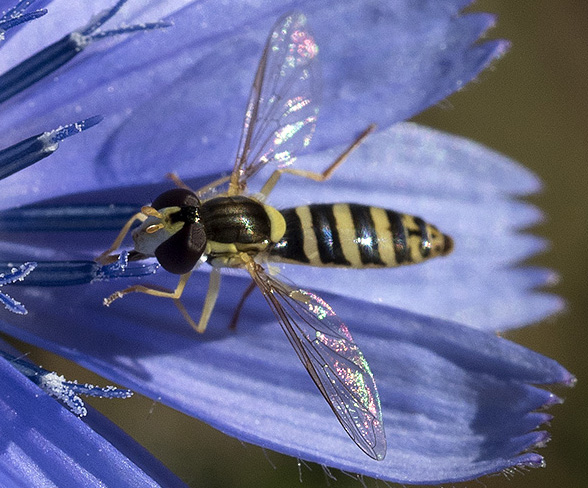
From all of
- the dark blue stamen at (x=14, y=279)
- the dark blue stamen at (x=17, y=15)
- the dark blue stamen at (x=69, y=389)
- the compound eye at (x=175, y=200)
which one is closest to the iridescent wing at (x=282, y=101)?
the compound eye at (x=175, y=200)

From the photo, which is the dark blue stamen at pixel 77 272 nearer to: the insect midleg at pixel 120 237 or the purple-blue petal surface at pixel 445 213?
the insect midleg at pixel 120 237

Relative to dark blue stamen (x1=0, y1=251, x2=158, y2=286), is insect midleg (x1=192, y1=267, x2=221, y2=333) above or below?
below

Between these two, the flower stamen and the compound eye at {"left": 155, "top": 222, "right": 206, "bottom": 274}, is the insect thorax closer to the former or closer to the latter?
the compound eye at {"left": 155, "top": 222, "right": 206, "bottom": 274}

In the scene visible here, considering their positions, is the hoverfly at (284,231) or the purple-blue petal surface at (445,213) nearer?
the hoverfly at (284,231)

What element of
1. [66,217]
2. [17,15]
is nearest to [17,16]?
[17,15]

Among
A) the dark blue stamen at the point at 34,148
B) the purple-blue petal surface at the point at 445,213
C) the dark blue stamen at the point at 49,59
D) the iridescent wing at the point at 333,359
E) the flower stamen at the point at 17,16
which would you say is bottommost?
the purple-blue petal surface at the point at 445,213

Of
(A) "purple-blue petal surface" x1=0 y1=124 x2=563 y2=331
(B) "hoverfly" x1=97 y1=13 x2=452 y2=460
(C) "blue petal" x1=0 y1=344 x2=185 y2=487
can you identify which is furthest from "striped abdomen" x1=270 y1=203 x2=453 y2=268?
(C) "blue petal" x1=0 y1=344 x2=185 y2=487
